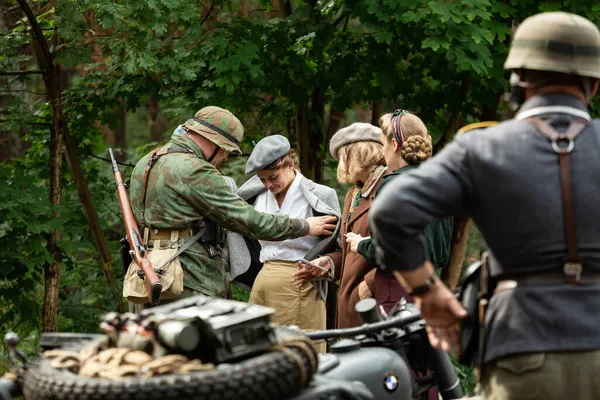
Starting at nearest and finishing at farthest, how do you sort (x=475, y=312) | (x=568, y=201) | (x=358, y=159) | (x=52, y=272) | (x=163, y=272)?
(x=568, y=201) → (x=475, y=312) → (x=163, y=272) → (x=358, y=159) → (x=52, y=272)

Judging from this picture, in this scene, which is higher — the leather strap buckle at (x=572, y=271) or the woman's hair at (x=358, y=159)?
the woman's hair at (x=358, y=159)

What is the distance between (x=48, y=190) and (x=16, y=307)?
3.13ft

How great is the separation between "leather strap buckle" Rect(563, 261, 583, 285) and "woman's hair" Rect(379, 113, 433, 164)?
2.58m

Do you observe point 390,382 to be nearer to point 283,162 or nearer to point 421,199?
point 421,199

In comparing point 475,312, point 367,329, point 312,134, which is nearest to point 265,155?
point 367,329

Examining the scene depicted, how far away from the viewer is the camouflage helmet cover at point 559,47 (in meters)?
3.23

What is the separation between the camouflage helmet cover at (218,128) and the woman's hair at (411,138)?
41.6 inches

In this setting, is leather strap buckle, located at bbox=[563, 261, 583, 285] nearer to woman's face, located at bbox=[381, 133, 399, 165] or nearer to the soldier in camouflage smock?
woman's face, located at bbox=[381, 133, 399, 165]

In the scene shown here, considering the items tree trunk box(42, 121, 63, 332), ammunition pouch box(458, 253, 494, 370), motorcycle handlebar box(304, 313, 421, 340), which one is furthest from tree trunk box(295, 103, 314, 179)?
ammunition pouch box(458, 253, 494, 370)

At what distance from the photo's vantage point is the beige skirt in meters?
6.73

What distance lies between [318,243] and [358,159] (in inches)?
29.6

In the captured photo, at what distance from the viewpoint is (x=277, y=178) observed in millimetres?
6801

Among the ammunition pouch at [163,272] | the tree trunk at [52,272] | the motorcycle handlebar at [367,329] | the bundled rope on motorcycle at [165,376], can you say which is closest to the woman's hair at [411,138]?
the ammunition pouch at [163,272]

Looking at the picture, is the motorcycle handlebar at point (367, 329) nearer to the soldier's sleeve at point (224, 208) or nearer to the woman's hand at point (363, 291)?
the woman's hand at point (363, 291)
